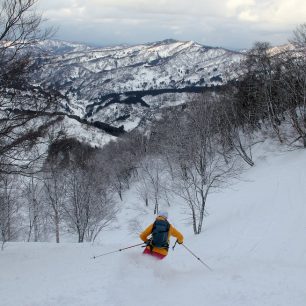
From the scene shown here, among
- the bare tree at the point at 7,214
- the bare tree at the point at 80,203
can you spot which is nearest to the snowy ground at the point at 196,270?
the bare tree at the point at 80,203

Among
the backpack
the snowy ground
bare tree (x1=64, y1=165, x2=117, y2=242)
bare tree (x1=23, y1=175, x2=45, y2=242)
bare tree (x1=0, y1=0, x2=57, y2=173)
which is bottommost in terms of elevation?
bare tree (x1=23, y1=175, x2=45, y2=242)

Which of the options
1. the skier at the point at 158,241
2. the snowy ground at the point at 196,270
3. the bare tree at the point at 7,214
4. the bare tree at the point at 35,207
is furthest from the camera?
the bare tree at the point at 35,207


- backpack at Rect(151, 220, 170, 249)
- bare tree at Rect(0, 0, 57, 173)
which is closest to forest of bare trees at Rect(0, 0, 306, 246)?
bare tree at Rect(0, 0, 57, 173)

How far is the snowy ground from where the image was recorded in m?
8.67

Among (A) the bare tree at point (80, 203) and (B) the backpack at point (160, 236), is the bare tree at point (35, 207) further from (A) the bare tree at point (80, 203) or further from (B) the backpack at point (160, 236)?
(B) the backpack at point (160, 236)

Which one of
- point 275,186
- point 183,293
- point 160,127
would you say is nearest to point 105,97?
point 160,127

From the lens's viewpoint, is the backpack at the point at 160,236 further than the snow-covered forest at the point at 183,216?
Yes

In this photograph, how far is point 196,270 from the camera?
11773 mm

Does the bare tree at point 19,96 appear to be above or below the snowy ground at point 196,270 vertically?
above

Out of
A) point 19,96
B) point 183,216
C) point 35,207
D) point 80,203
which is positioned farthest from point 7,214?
point 19,96

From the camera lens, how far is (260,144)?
41406mm

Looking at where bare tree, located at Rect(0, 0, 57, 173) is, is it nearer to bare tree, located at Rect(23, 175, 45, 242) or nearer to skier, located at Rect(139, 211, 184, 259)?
skier, located at Rect(139, 211, 184, 259)

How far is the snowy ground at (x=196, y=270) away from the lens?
8.67m

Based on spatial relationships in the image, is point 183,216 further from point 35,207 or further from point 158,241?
point 158,241
